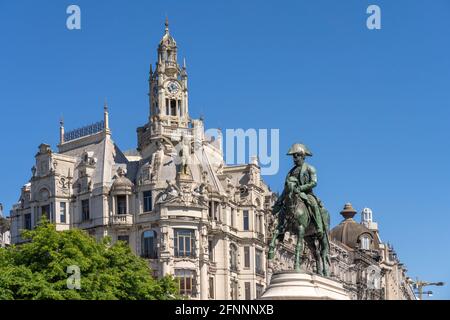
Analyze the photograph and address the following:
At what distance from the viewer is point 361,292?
163250mm

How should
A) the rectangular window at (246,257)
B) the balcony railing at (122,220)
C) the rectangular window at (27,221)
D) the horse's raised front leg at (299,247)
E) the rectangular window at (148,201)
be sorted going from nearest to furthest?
1. the horse's raised front leg at (299,247)
2. the balcony railing at (122,220)
3. the rectangular window at (148,201)
4. the rectangular window at (27,221)
5. the rectangular window at (246,257)

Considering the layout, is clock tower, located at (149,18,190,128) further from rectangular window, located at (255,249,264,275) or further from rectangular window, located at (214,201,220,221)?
rectangular window, located at (255,249,264,275)

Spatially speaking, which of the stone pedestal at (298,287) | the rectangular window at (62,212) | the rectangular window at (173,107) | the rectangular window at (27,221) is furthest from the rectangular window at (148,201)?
the stone pedestal at (298,287)

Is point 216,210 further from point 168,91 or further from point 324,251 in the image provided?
point 324,251

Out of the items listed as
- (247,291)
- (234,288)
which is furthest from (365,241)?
(234,288)

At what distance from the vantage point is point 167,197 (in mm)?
104562

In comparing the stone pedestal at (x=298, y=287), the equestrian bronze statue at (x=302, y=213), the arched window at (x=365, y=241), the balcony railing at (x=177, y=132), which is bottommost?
the stone pedestal at (x=298, y=287)

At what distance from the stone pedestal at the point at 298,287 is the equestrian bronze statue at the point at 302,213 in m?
0.73

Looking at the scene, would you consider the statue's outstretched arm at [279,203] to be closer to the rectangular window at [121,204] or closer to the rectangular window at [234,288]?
the rectangular window at [121,204]

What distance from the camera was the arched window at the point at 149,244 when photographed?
10456 centimetres

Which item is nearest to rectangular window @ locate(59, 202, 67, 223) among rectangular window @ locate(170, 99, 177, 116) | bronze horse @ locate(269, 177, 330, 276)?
rectangular window @ locate(170, 99, 177, 116)

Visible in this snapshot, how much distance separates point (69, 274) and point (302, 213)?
31708 millimetres
